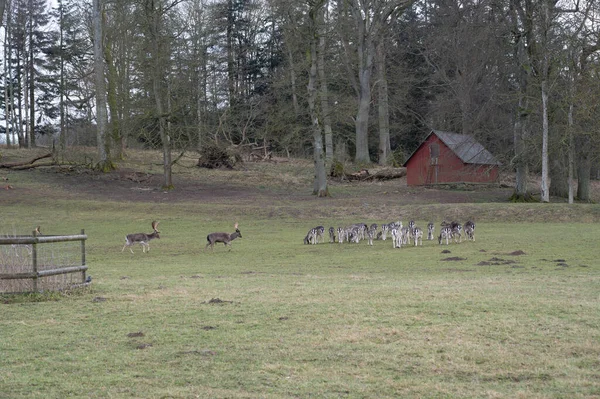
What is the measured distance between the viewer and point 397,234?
26734mm

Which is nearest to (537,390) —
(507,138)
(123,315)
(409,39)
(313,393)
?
(313,393)

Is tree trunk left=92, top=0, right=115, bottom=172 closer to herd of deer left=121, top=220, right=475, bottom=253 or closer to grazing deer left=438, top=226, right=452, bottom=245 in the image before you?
herd of deer left=121, top=220, right=475, bottom=253

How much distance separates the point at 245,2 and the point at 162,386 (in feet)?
244

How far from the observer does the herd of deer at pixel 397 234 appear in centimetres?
2722

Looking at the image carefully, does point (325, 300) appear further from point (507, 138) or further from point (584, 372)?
point (507, 138)

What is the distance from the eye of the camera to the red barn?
58438 mm

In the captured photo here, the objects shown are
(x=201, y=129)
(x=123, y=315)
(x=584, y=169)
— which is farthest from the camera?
(x=201, y=129)

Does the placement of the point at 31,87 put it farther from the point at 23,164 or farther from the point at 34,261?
the point at 34,261

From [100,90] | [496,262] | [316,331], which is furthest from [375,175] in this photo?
[316,331]

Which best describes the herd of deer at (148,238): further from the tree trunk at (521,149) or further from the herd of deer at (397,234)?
the tree trunk at (521,149)

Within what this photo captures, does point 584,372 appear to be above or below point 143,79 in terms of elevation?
below

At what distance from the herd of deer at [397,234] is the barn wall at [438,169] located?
29.8 meters

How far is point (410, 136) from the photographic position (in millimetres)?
79250

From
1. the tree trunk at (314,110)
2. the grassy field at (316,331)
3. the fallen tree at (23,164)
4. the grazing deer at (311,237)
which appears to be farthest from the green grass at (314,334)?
the fallen tree at (23,164)
